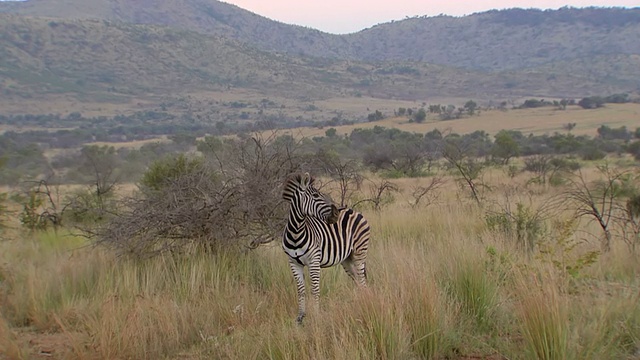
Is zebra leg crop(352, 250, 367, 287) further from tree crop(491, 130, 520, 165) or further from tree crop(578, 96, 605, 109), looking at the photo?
tree crop(578, 96, 605, 109)

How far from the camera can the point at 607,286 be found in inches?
295

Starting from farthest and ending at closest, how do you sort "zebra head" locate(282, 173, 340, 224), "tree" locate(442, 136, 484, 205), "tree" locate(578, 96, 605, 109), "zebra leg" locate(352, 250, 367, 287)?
"tree" locate(578, 96, 605, 109)
"tree" locate(442, 136, 484, 205)
"zebra leg" locate(352, 250, 367, 287)
"zebra head" locate(282, 173, 340, 224)

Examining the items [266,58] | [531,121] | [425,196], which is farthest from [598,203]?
[266,58]

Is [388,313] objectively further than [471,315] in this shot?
No

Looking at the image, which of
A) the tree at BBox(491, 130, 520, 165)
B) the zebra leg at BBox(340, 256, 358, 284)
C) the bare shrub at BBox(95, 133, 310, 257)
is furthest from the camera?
the tree at BBox(491, 130, 520, 165)

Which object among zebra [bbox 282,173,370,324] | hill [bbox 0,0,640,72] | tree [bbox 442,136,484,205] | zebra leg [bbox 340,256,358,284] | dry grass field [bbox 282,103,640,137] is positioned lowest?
dry grass field [bbox 282,103,640,137]

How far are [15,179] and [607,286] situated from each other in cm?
3086

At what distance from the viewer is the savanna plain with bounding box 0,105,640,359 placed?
213 inches

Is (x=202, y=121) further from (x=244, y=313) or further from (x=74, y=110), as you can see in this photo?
(x=244, y=313)

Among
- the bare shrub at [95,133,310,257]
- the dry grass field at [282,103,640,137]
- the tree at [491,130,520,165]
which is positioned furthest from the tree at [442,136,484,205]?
the dry grass field at [282,103,640,137]

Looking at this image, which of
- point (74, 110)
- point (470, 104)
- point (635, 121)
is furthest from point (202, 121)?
point (635, 121)

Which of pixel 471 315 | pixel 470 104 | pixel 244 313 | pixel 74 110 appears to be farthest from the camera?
pixel 74 110

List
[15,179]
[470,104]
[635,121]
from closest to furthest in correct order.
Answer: [15,179]
[635,121]
[470,104]

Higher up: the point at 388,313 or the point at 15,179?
the point at 388,313
